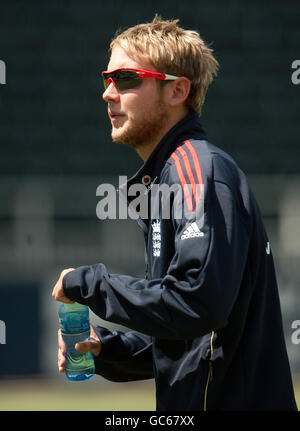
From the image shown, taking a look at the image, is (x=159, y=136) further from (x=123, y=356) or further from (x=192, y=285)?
(x=123, y=356)

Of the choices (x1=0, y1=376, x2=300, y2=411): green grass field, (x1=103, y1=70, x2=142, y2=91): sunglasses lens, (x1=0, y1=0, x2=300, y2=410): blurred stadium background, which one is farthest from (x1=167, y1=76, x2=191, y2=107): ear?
(x1=0, y1=0, x2=300, y2=410): blurred stadium background

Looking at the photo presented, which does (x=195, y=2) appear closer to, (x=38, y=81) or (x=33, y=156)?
(x=38, y=81)

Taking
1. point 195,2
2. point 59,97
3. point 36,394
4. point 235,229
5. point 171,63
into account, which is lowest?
point 36,394

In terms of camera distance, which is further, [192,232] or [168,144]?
[168,144]

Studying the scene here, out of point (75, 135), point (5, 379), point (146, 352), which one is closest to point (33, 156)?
point (75, 135)

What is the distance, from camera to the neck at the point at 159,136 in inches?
108

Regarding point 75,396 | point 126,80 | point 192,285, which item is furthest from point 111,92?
point 75,396

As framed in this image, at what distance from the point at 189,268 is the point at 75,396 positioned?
6.23m

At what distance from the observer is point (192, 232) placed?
90.1 inches

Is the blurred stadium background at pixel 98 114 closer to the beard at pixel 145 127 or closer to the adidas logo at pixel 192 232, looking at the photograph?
the beard at pixel 145 127

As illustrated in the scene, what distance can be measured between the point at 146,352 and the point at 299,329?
6000 millimetres

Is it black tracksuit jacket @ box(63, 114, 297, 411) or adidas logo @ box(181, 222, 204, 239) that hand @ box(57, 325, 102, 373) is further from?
adidas logo @ box(181, 222, 204, 239)

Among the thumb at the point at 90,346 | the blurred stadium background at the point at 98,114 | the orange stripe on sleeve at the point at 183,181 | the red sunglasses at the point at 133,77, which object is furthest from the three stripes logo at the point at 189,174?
the blurred stadium background at the point at 98,114

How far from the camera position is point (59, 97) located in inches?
436
